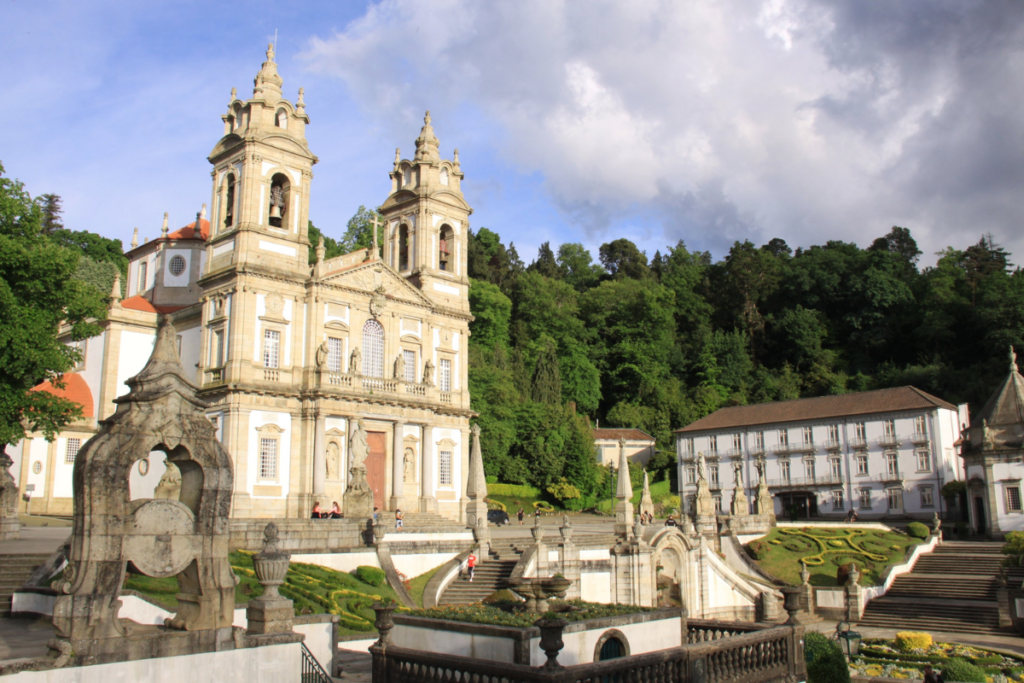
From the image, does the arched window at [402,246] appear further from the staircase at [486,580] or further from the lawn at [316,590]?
the lawn at [316,590]

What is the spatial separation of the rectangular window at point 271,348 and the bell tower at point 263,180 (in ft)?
9.43

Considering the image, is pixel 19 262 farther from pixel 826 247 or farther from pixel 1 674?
pixel 826 247

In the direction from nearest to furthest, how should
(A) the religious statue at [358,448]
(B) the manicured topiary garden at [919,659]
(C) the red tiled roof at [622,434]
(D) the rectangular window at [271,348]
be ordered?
(B) the manicured topiary garden at [919,659] → (A) the religious statue at [358,448] → (D) the rectangular window at [271,348] → (C) the red tiled roof at [622,434]

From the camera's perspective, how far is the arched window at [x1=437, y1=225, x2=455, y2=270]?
133 feet

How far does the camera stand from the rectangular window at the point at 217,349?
107ft

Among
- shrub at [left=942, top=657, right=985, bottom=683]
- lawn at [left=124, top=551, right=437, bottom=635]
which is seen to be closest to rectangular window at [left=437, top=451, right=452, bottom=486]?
lawn at [left=124, top=551, right=437, bottom=635]

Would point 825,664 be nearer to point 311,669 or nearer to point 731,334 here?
point 311,669

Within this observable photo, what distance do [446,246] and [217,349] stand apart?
41.5 ft

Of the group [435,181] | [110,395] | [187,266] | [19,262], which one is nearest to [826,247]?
[435,181]

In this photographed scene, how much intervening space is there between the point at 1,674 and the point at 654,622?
8.81 meters

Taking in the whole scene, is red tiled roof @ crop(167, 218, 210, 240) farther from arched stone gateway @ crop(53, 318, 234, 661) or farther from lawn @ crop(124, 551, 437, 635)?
arched stone gateway @ crop(53, 318, 234, 661)

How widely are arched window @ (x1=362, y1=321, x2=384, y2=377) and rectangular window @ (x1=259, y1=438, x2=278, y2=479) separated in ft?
17.6

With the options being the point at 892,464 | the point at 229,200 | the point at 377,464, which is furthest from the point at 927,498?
the point at 229,200

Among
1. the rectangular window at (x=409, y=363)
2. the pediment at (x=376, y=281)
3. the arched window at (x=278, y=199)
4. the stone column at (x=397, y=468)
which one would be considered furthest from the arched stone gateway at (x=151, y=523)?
the rectangular window at (x=409, y=363)
